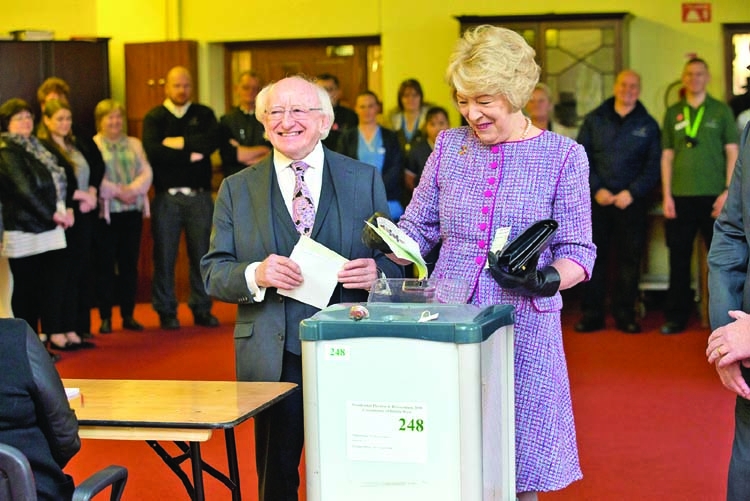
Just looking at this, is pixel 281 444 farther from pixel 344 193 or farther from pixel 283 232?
pixel 344 193

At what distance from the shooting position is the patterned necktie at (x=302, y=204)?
120 inches

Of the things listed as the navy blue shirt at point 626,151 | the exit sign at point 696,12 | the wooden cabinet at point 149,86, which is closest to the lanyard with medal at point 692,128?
the navy blue shirt at point 626,151

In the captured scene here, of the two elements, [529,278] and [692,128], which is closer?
[529,278]

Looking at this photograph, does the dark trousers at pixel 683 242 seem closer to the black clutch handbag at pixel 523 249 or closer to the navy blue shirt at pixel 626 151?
the navy blue shirt at pixel 626 151

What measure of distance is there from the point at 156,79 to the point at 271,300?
6.92 meters

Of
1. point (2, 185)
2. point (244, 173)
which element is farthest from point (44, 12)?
point (244, 173)

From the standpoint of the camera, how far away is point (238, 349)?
3088mm

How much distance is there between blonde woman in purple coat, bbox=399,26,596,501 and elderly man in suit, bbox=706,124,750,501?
30 cm

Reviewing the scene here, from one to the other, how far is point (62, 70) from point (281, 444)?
6914mm

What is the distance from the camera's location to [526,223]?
265cm

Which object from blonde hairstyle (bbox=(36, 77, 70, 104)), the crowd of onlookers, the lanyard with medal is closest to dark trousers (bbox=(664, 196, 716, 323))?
A: the crowd of onlookers

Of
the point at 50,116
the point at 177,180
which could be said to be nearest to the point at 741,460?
the point at 50,116

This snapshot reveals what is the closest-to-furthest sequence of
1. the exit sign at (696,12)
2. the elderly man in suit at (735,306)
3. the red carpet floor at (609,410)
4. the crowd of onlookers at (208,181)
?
the elderly man in suit at (735,306), the red carpet floor at (609,410), the crowd of onlookers at (208,181), the exit sign at (696,12)

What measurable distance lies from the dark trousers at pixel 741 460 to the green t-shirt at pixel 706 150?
529 centimetres
